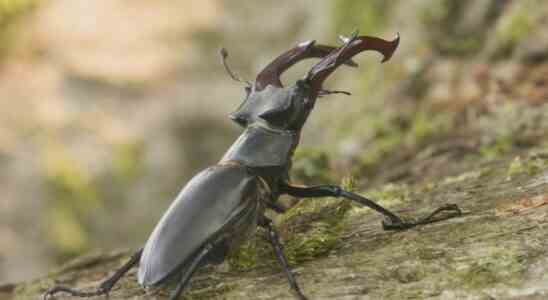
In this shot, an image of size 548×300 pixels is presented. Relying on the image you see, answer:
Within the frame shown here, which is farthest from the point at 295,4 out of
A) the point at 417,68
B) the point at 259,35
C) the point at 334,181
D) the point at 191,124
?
the point at 334,181

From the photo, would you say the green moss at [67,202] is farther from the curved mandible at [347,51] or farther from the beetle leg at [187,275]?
the beetle leg at [187,275]

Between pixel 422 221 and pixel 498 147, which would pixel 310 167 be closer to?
pixel 498 147

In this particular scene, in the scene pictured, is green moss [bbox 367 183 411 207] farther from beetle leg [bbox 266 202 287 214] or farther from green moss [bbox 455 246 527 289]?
green moss [bbox 455 246 527 289]

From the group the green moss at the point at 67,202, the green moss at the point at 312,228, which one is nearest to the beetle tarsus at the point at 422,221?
the green moss at the point at 312,228

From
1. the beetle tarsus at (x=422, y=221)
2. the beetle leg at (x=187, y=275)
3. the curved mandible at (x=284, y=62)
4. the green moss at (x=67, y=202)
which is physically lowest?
the beetle leg at (x=187, y=275)

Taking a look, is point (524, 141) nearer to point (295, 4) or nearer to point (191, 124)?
point (191, 124)

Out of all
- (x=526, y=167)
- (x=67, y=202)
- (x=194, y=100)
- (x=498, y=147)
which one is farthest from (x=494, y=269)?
(x=194, y=100)
